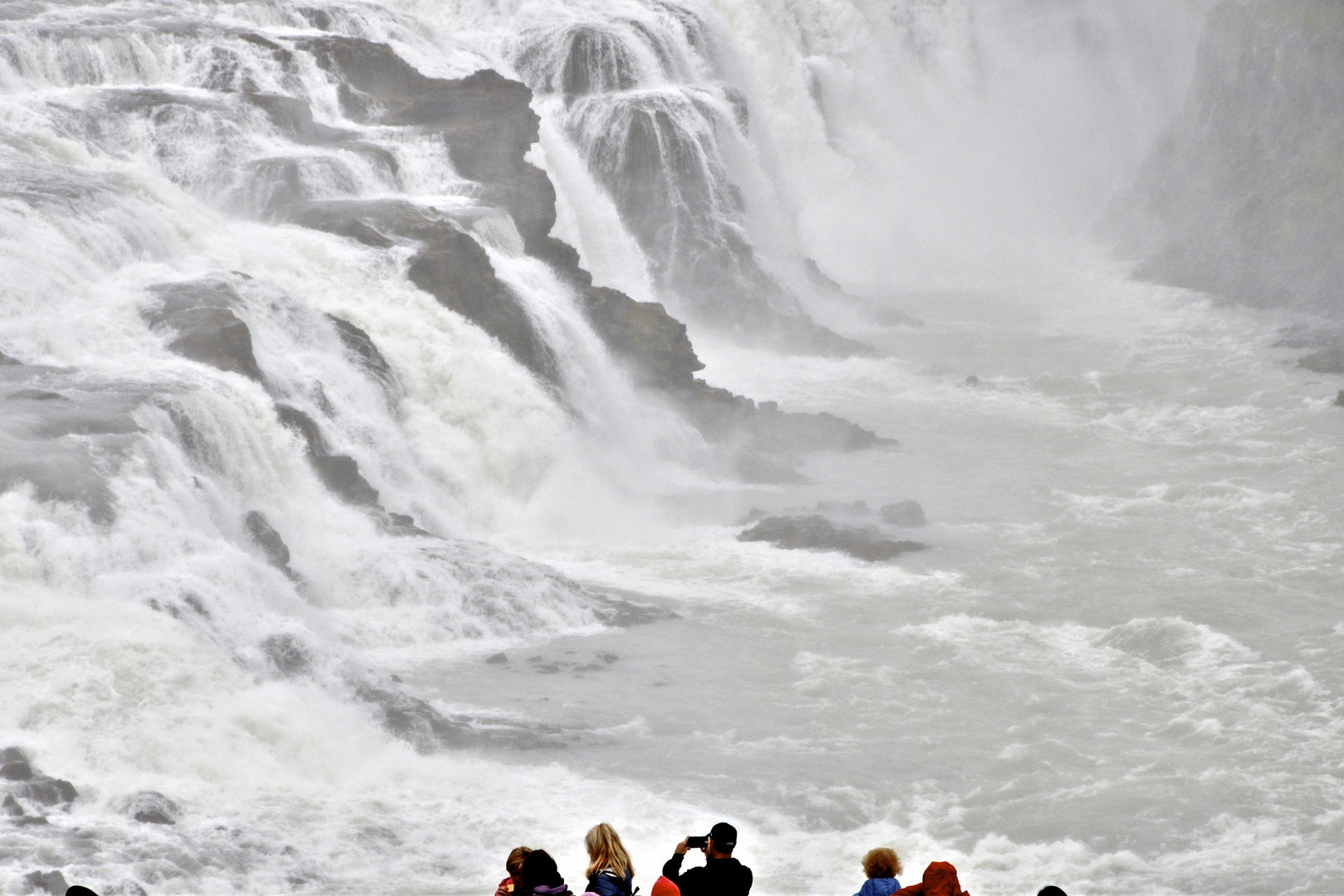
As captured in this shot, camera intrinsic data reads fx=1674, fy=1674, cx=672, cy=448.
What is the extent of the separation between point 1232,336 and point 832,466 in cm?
1515

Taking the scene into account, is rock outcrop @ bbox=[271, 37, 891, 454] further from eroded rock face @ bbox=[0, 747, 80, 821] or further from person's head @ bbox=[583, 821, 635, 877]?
person's head @ bbox=[583, 821, 635, 877]

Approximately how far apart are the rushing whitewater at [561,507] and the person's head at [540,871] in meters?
6.13

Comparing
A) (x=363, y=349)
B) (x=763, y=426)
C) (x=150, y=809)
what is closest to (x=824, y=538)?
(x=763, y=426)

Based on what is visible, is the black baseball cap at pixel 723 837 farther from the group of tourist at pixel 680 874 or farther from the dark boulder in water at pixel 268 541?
the dark boulder in water at pixel 268 541

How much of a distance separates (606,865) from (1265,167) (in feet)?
146

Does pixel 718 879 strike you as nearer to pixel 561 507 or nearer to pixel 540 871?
pixel 540 871

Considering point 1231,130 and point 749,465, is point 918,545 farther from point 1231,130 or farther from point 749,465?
point 1231,130

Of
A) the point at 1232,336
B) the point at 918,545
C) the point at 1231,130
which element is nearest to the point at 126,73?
the point at 918,545

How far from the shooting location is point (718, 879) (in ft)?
23.8

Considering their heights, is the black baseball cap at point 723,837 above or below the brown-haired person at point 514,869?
above

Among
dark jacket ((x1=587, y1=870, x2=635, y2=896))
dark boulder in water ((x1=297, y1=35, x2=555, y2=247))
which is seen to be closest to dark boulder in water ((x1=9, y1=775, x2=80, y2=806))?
dark jacket ((x1=587, y1=870, x2=635, y2=896))

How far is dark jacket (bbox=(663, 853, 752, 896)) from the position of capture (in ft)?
23.7

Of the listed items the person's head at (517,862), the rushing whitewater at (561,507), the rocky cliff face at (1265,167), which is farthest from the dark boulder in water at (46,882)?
the rocky cliff face at (1265,167)

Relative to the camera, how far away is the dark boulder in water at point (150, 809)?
12.9 metres
